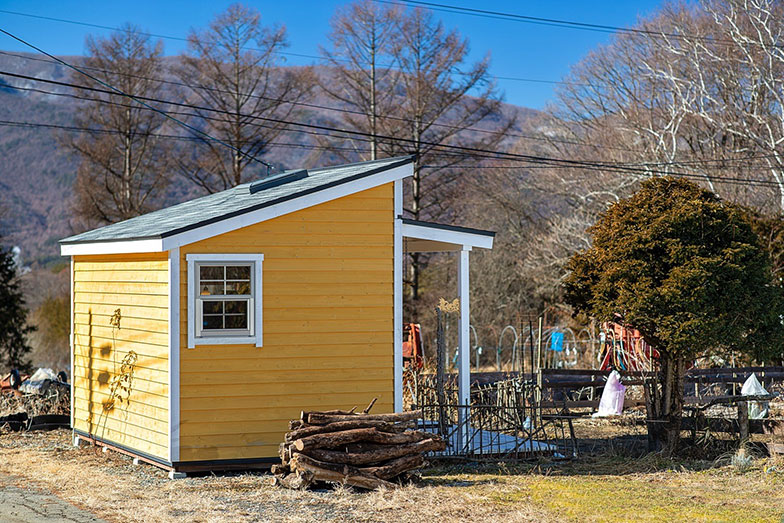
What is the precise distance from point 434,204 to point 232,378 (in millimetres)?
19125

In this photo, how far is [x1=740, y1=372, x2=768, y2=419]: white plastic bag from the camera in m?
12.1

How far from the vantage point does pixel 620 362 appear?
18859mm

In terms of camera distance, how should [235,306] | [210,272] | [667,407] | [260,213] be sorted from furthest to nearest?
[210,272], [235,306], [667,407], [260,213]

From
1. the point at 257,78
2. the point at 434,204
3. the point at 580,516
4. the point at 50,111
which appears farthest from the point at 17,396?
the point at 50,111

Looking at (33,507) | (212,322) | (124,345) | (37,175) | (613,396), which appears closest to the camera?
(33,507)

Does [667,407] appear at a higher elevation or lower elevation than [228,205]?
lower

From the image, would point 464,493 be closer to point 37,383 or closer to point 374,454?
point 374,454

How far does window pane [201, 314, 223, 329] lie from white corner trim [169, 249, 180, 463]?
0.57 m

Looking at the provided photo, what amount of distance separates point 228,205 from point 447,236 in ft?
9.59

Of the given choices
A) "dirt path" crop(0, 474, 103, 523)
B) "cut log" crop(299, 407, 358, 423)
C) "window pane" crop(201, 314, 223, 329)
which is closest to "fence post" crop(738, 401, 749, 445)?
"cut log" crop(299, 407, 358, 423)

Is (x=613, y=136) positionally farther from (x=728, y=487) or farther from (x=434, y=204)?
(x=728, y=487)

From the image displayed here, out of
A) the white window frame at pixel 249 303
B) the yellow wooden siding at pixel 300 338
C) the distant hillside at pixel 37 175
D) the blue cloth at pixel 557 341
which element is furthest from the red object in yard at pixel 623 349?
the distant hillside at pixel 37 175

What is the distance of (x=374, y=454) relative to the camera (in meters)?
9.55

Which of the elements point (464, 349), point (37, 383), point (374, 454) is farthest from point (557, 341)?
point (374, 454)
